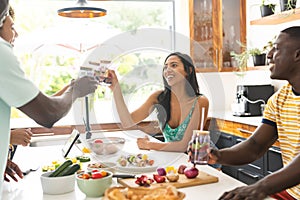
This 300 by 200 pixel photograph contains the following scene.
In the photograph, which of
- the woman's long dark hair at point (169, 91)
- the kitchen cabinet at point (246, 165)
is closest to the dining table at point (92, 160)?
the woman's long dark hair at point (169, 91)

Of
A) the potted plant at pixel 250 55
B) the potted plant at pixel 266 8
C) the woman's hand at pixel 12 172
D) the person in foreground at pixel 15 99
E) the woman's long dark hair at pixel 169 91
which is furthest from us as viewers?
the potted plant at pixel 250 55

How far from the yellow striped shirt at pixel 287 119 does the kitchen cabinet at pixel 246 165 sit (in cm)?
72

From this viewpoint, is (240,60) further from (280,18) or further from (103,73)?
(103,73)

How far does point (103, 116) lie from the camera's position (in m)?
2.23

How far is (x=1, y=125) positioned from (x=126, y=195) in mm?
462

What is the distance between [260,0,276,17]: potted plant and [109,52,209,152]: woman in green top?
3.89ft

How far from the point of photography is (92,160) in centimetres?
203

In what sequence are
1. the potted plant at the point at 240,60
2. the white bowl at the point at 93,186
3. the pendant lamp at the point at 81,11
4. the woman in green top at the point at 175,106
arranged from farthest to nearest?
the potted plant at the point at 240,60 → the pendant lamp at the point at 81,11 → the woman in green top at the point at 175,106 → the white bowl at the point at 93,186

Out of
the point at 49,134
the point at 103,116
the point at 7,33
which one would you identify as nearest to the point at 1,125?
the point at 7,33

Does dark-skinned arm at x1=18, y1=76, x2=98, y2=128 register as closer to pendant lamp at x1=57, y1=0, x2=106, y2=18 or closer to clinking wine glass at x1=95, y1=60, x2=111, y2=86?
clinking wine glass at x1=95, y1=60, x2=111, y2=86

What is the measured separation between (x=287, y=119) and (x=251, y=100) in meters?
1.78

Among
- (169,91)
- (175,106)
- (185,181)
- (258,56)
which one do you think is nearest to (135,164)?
(185,181)

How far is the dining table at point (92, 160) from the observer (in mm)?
1462

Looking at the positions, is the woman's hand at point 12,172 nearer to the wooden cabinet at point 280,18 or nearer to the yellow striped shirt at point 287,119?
the yellow striped shirt at point 287,119
